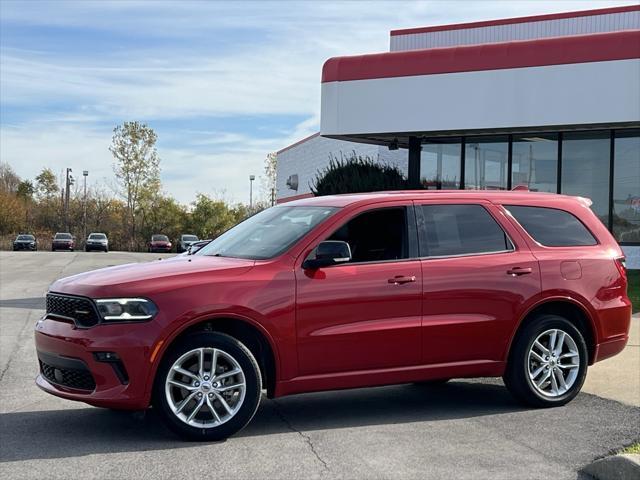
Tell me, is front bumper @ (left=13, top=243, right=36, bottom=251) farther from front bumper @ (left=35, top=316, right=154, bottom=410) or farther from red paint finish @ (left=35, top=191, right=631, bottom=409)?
front bumper @ (left=35, top=316, right=154, bottom=410)

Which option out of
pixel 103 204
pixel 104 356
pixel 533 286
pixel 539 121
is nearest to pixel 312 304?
pixel 104 356

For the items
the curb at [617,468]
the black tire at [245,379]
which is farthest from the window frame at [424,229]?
the curb at [617,468]

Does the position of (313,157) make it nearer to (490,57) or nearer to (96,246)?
(490,57)

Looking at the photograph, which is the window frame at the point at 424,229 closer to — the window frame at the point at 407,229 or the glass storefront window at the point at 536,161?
the window frame at the point at 407,229

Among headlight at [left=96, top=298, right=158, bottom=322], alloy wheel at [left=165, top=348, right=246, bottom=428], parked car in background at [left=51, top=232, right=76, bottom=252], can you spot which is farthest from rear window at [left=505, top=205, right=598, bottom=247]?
parked car in background at [left=51, top=232, right=76, bottom=252]

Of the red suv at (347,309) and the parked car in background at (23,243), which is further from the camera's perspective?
the parked car in background at (23,243)

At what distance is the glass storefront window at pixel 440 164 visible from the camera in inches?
968

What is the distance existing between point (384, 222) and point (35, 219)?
258ft

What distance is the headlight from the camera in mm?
5691

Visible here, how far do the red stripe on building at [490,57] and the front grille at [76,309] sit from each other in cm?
1680

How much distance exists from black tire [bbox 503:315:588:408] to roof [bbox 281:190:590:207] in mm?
1082

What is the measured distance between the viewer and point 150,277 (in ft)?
19.3

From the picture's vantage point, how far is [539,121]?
20766 millimetres

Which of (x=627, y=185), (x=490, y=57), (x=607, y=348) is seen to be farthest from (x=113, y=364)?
(x=627, y=185)
